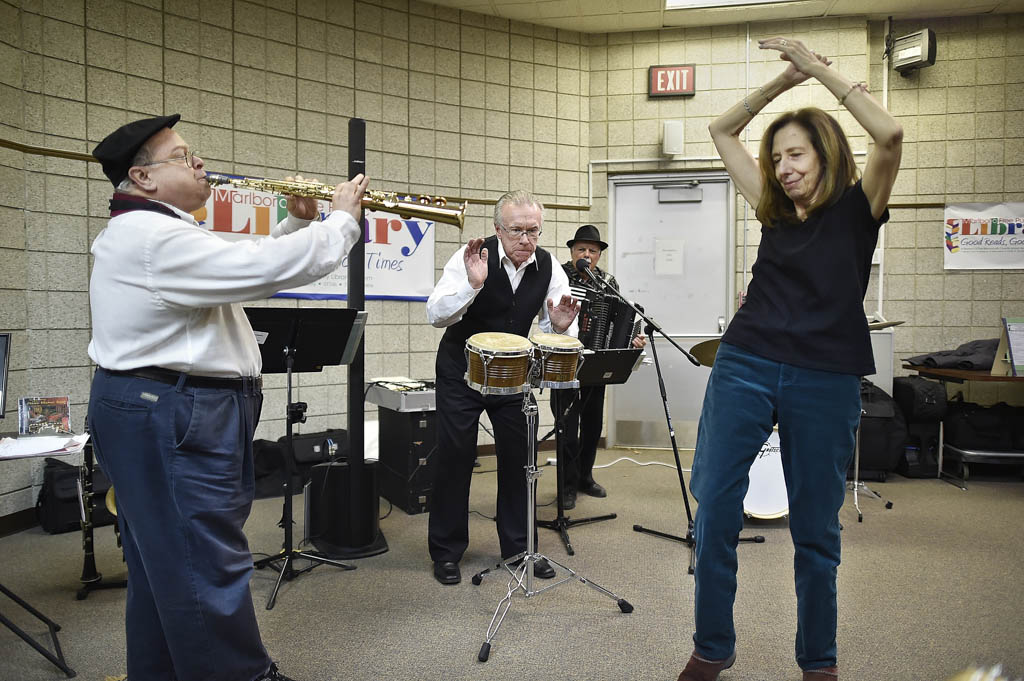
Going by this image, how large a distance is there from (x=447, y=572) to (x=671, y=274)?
12.8ft

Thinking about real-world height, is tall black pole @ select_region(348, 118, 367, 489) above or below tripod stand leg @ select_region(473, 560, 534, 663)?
above

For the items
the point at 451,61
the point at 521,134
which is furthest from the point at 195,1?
the point at 521,134

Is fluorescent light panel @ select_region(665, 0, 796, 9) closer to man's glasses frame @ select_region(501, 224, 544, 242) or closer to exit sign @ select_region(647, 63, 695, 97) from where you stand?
exit sign @ select_region(647, 63, 695, 97)

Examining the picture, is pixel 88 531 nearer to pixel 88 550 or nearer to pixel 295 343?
pixel 88 550

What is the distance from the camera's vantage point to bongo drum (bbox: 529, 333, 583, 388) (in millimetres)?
2779

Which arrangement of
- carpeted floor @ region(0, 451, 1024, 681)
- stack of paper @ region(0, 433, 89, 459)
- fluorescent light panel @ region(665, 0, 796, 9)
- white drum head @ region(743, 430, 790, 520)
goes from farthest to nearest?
fluorescent light panel @ region(665, 0, 796, 9)
white drum head @ region(743, 430, 790, 520)
stack of paper @ region(0, 433, 89, 459)
carpeted floor @ region(0, 451, 1024, 681)

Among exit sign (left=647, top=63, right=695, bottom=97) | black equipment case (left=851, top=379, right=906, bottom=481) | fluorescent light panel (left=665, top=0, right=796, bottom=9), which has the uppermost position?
fluorescent light panel (left=665, top=0, right=796, bottom=9)

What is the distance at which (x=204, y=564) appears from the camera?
1797mm

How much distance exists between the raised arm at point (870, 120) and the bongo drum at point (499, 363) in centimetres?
126

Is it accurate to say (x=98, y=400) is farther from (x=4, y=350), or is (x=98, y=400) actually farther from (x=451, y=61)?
(x=451, y=61)

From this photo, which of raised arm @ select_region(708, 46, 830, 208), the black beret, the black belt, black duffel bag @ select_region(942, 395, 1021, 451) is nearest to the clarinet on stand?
the black belt

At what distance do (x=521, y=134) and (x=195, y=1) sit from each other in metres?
2.62

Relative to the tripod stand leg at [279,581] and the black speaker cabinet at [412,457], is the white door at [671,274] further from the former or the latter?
the tripod stand leg at [279,581]

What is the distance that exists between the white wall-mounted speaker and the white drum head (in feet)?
9.98
